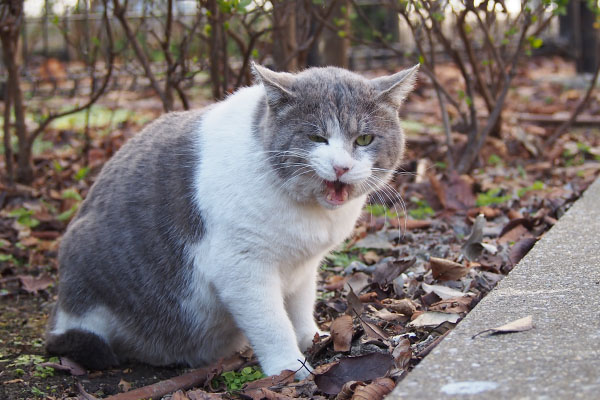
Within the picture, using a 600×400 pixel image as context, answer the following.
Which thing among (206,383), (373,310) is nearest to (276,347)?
(206,383)

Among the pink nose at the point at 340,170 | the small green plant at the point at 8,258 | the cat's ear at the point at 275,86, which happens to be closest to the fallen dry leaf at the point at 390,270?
the pink nose at the point at 340,170

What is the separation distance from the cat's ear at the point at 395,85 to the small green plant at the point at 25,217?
267cm

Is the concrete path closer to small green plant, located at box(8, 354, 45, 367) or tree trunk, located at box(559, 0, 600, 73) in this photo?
small green plant, located at box(8, 354, 45, 367)

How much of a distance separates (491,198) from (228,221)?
2.30m

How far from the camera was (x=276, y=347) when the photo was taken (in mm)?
2879

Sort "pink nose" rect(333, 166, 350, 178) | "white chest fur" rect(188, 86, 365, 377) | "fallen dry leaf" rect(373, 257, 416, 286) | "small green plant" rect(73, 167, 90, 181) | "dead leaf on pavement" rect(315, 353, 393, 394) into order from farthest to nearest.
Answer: "small green plant" rect(73, 167, 90, 181), "fallen dry leaf" rect(373, 257, 416, 286), "white chest fur" rect(188, 86, 365, 377), "pink nose" rect(333, 166, 350, 178), "dead leaf on pavement" rect(315, 353, 393, 394)

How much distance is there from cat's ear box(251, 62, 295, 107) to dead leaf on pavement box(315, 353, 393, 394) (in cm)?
97

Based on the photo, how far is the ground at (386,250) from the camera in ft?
9.54

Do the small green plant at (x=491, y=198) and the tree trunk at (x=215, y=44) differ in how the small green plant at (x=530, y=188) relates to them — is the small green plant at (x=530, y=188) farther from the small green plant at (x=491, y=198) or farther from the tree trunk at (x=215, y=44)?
the tree trunk at (x=215, y=44)

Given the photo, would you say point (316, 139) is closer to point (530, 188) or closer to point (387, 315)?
point (387, 315)

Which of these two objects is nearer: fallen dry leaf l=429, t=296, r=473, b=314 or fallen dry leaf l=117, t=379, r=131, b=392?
fallen dry leaf l=429, t=296, r=473, b=314

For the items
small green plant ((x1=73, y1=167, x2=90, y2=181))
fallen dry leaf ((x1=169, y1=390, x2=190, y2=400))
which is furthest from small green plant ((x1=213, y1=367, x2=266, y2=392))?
small green plant ((x1=73, y1=167, x2=90, y2=181))

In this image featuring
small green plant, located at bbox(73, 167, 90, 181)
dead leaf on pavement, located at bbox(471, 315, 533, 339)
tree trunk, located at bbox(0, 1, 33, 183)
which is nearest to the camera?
dead leaf on pavement, located at bbox(471, 315, 533, 339)

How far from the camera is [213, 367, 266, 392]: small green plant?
116 inches
